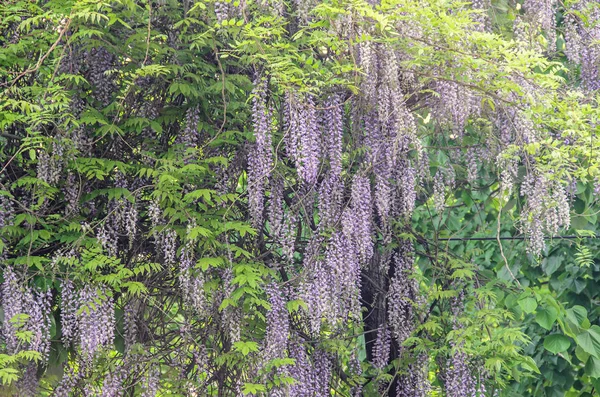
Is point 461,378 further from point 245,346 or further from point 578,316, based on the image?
point 245,346

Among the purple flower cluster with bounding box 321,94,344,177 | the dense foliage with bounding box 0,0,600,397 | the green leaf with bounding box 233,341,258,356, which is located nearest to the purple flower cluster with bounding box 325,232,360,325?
the dense foliage with bounding box 0,0,600,397

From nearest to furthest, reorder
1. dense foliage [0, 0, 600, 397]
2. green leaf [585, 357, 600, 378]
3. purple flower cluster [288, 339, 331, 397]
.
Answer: dense foliage [0, 0, 600, 397] < purple flower cluster [288, 339, 331, 397] < green leaf [585, 357, 600, 378]

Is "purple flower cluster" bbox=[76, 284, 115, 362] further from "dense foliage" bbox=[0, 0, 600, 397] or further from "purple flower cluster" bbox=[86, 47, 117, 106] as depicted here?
"purple flower cluster" bbox=[86, 47, 117, 106]

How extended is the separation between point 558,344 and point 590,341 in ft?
0.67

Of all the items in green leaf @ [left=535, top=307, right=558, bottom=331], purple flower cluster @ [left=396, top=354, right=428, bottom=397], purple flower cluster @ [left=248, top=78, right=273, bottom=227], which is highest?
purple flower cluster @ [left=248, top=78, right=273, bottom=227]

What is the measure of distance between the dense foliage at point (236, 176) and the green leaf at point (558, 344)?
1.48 feet

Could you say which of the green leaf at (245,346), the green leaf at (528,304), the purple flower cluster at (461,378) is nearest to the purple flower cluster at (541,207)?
the green leaf at (528,304)

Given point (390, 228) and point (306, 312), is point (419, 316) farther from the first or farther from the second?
point (306, 312)

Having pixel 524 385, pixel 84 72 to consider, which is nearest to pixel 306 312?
pixel 84 72

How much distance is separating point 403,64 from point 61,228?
2178 mm

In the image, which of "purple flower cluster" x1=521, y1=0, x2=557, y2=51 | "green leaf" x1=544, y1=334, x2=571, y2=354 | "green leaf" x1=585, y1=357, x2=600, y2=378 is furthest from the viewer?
"green leaf" x1=585, y1=357, x2=600, y2=378

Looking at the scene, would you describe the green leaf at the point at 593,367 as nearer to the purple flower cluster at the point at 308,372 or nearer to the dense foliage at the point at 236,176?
the dense foliage at the point at 236,176

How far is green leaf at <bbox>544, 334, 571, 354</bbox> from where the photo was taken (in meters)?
5.82

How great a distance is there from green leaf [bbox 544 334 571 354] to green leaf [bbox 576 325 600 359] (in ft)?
0.30
